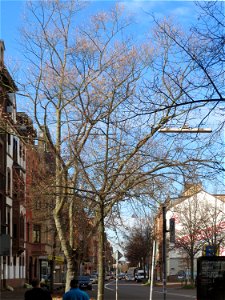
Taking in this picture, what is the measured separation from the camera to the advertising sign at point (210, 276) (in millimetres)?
20828

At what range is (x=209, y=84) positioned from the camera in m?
11.8

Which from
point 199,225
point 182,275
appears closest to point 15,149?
point 199,225

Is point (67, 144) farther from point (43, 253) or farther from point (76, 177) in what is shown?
point (43, 253)

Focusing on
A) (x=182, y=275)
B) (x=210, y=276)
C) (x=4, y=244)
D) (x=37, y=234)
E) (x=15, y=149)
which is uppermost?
(x=15, y=149)

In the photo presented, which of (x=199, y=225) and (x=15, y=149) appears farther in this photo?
(x=199, y=225)

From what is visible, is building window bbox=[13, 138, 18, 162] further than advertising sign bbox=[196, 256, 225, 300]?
Yes

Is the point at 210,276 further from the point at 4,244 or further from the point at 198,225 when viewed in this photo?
the point at 198,225

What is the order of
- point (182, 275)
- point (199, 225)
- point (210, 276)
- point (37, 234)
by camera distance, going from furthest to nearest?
point (182, 275) < point (37, 234) < point (199, 225) < point (210, 276)

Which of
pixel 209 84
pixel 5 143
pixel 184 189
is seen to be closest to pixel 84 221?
pixel 184 189

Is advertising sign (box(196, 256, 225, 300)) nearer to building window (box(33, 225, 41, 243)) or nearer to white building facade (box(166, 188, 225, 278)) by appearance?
white building facade (box(166, 188, 225, 278))

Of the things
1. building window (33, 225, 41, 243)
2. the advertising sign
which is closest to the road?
building window (33, 225, 41, 243)

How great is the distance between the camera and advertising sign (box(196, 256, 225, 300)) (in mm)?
20828

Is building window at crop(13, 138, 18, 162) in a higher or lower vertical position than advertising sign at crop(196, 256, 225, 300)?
higher

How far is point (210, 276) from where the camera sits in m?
21.3
